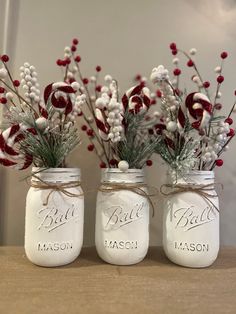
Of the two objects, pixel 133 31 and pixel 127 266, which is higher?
pixel 133 31

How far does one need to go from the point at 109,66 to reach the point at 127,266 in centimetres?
62

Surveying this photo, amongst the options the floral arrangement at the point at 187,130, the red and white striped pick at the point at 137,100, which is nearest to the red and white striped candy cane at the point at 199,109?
the floral arrangement at the point at 187,130

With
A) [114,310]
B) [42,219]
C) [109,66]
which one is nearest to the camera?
[114,310]

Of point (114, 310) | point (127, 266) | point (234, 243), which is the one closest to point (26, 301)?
point (114, 310)

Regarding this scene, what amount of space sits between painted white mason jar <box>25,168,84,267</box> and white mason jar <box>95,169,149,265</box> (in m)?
0.08

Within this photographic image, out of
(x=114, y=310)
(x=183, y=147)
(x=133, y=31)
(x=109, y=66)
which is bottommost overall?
(x=114, y=310)

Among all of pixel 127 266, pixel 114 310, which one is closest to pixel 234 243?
pixel 127 266

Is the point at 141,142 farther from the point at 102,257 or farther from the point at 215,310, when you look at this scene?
the point at 215,310

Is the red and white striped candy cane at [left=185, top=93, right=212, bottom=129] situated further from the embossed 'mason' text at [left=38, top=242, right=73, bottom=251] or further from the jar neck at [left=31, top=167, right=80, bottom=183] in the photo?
the embossed 'mason' text at [left=38, top=242, right=73, bottom=251]

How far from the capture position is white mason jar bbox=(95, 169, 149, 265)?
2.60 ft

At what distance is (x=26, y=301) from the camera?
61 centimetres

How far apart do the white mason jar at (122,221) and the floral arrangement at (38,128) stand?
0.49 feet

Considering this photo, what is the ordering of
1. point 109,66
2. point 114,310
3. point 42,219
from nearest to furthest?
point 114,310, point 42,219, point 109,66

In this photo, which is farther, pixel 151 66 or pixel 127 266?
pixel 151 66
